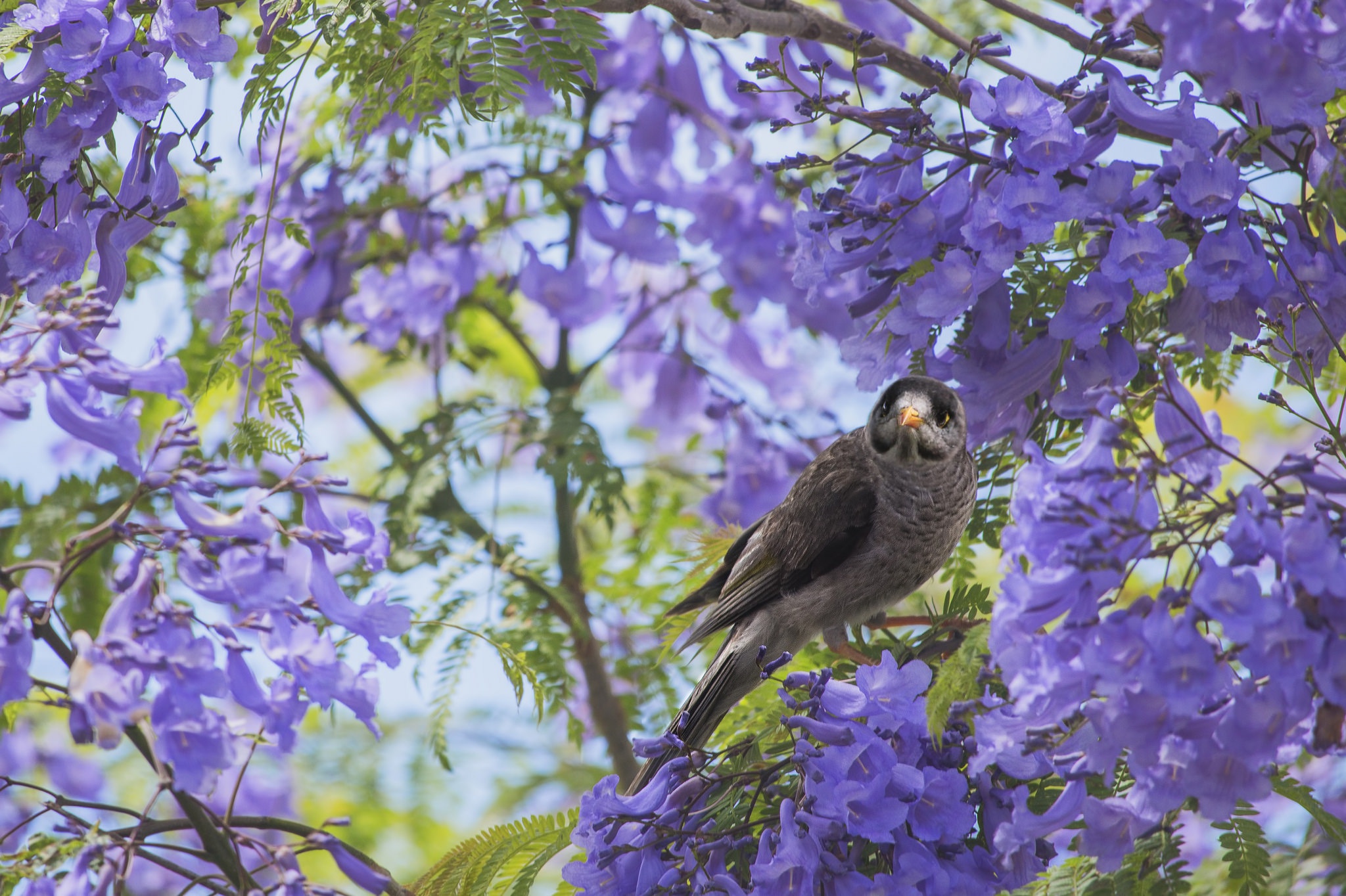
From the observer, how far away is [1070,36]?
7.21 ft

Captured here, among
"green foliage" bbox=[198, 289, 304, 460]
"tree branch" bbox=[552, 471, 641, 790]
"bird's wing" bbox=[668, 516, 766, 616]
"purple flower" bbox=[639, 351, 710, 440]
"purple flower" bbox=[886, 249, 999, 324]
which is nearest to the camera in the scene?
"purple flower" bbox=[886, 249, 999, 324]

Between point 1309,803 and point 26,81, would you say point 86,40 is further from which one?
point 1309,803

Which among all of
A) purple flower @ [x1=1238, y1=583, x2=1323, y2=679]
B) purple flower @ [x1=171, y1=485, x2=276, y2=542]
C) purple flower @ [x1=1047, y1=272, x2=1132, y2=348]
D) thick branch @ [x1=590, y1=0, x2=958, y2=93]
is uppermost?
thick branch @ [x1=590, y1=0, x2=958, y2=93]

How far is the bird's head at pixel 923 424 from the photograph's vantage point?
2801 millimetres

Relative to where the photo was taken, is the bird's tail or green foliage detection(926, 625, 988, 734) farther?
the bird's tail

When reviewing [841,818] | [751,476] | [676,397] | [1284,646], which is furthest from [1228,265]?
[676,397]

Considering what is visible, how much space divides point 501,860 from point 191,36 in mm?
1444

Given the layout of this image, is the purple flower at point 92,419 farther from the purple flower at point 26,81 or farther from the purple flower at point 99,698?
the purple flower at point 26,81

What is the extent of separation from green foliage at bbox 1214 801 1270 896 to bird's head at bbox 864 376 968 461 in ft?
3.42

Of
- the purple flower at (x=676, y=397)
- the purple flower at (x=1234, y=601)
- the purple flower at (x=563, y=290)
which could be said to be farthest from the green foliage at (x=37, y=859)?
the purple flower at (x=676, y=397)

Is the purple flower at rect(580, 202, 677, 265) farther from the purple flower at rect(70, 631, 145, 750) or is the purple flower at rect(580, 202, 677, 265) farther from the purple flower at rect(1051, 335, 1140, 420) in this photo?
the purple flower at rect(70, 631, 145, 750)

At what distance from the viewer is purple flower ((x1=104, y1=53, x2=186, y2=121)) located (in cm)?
190

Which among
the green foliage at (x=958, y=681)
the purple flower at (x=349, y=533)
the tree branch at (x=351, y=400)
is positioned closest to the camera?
the purple flower at (x=349, y=533)

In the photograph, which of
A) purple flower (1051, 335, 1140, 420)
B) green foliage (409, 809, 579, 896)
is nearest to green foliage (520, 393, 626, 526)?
green foliage (409, 809, 579, 896)
